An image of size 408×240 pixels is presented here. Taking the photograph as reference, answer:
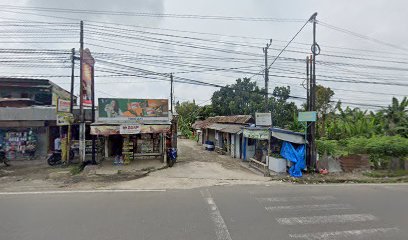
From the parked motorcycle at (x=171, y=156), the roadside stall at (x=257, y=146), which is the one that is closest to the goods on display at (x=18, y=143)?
the parked motorcycle at (x=171, y=156)

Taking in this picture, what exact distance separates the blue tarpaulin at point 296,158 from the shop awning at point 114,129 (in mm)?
7219

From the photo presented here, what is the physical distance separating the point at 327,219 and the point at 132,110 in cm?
1435

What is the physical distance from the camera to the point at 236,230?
606 cm

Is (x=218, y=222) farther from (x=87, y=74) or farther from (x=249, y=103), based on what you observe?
(x=249, y=103)

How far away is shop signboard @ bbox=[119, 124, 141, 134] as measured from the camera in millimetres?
16609

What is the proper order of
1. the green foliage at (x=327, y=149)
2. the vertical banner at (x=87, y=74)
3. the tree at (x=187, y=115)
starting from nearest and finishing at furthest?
the green foliage at (x=327, y=149), the vertical banner at (x=87, y=74), the tree at (x=187, y=115)

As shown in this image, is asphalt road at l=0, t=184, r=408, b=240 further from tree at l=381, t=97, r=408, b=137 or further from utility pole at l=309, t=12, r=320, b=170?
tree at l=381, t=97, r=408, b=137

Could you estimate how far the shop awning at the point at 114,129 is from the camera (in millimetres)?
16391

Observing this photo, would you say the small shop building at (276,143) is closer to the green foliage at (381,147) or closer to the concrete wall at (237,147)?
the concrete wall at (237,147)

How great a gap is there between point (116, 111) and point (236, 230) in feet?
46.6

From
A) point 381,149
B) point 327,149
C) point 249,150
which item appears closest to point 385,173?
point 381,149

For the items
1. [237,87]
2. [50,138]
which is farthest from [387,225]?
[237,87]

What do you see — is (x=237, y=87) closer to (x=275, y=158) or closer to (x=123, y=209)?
(x=275, y=158)

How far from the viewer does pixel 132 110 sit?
60.8 feet
